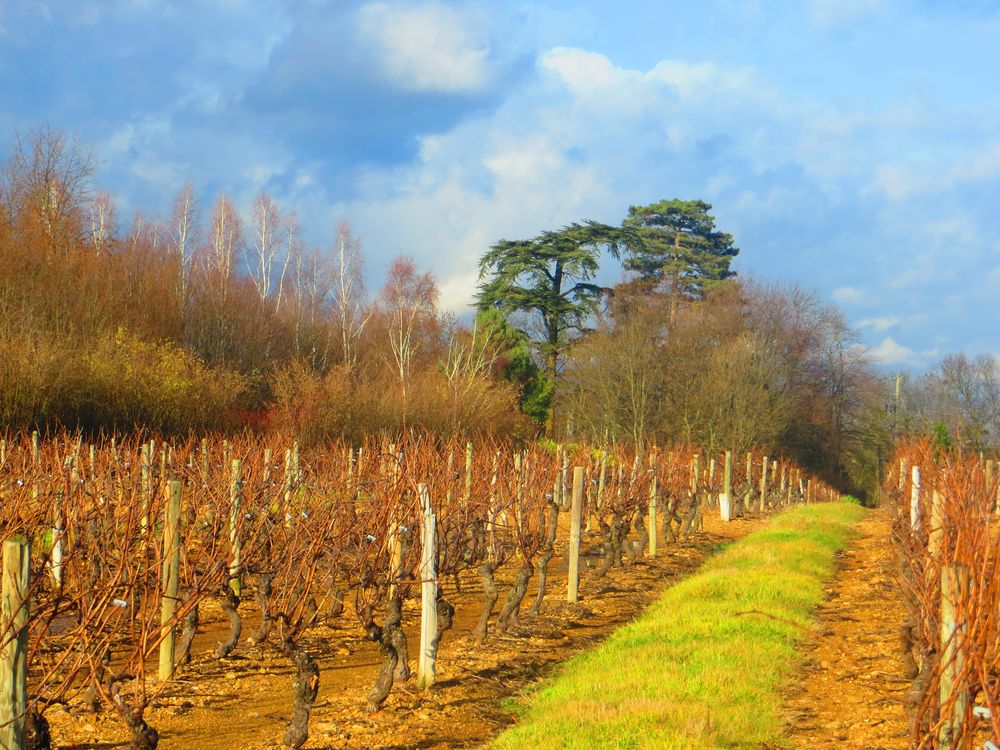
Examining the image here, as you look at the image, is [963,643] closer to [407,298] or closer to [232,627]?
[232,627]

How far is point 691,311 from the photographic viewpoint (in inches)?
1726

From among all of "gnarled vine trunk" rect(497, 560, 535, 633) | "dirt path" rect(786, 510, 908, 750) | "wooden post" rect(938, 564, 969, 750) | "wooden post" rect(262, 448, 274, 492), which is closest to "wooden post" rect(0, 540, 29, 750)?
"wooden post" rect(938, 564, 969, 750)

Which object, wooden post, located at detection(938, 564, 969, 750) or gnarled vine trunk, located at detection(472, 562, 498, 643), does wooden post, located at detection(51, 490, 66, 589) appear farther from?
wooden post, located at detection(938, 564, 969, 750)

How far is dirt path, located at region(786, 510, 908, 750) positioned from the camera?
6402 mm

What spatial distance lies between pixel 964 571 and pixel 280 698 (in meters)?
5.07

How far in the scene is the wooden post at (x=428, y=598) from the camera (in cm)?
733

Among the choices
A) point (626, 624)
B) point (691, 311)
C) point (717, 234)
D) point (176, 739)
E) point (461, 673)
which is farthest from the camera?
point (717, 234)

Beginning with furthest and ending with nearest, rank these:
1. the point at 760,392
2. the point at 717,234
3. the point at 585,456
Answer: the point at 717,234 < the point at 760,392 < the point at 585,456

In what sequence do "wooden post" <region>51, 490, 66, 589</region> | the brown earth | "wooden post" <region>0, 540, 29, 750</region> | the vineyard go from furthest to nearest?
the brown earth, "wooden post" <region>51, 490, 66, 589</region>, the vineyard, "wooden post" <region>0, 540, 29, 750</region>

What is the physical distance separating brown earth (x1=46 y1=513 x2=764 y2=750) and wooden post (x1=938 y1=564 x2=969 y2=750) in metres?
2.98

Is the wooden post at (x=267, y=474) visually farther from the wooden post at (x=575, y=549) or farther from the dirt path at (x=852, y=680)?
the dirt path at (x=852, y=680)

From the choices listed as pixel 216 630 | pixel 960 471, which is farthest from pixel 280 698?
pixel 960 471

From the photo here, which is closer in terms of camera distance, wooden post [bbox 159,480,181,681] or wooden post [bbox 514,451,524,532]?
wooden post [bbox 159,480,181,681]

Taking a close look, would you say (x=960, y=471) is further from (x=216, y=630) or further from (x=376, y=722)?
(x=216, y=630)
